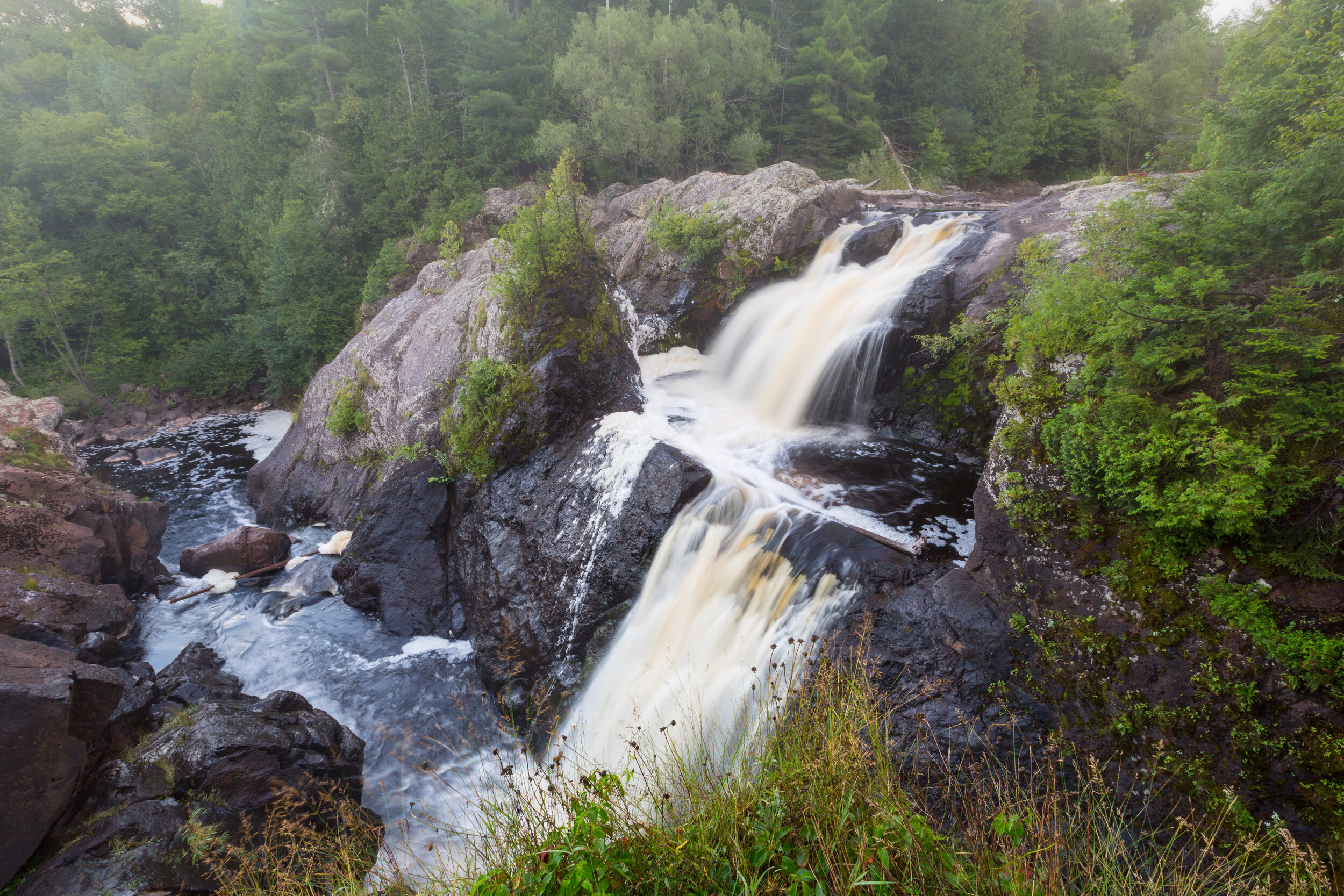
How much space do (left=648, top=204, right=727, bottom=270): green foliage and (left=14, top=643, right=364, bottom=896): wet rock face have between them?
43.8ft

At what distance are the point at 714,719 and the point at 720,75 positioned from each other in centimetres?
2853

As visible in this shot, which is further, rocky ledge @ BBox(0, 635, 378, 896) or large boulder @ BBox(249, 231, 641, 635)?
large boulder @ BBox(249, 231, 641, 635)

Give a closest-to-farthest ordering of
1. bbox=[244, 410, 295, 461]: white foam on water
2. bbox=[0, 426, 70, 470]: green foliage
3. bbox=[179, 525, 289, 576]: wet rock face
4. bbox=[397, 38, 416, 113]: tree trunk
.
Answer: bbox=[0, 426, 70, 470]: green foliage, bbox=[179, 525, 289, 576]: wet rock face, bbox=[244, 410, 295, 461]: white foam on water, bbox=[397, 38, 416, 113]: tree trunk

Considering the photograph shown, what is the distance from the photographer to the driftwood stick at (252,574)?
10656mm

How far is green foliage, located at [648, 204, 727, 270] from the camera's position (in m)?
15.3

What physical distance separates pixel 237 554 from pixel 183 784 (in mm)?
7051

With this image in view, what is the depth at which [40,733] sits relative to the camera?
5379 mm

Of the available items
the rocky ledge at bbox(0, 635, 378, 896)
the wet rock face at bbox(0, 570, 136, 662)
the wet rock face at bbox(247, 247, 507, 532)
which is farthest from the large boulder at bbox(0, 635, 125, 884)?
the wet rock face at bbox(247, 247, 507, 532)

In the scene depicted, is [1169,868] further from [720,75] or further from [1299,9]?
[720,75]

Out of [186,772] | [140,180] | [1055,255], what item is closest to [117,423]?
[140,180]

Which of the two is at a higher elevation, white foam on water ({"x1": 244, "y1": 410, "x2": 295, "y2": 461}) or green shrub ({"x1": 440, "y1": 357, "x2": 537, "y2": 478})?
green shrub ({"x1": 440, "y1": 357, "x2": 537, "y2": 478})

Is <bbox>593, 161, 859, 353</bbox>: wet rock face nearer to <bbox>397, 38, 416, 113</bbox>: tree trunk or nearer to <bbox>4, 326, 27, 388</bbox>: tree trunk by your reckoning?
<bbox>397, 38, 416, 113</bbox>: tree trunk

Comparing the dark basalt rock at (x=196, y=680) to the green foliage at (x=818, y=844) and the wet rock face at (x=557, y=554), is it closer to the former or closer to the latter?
the wet rock face at (x=557, y=554)

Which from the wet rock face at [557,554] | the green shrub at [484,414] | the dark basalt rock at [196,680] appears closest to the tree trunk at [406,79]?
the green shrub at [484,414]
